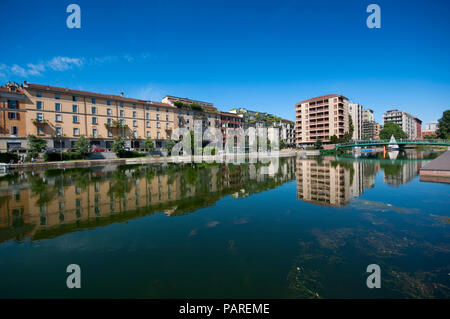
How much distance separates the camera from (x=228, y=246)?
21.1 ft

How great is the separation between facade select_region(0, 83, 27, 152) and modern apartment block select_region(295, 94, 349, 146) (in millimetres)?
93264

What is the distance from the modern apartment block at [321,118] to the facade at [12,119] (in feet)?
306

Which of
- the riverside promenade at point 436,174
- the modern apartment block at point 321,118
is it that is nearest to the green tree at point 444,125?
the modern apartment block at point 321,118

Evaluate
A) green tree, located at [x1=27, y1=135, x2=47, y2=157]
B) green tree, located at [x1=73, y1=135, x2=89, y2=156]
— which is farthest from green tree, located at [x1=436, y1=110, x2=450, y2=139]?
green tree, located at [x1=27, y1=135, x2=47, y2=157]

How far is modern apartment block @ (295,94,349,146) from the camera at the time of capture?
9012 cm

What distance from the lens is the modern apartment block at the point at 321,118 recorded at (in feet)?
296

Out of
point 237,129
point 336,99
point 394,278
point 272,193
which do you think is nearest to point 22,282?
point 394,278

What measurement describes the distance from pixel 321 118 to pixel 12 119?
99.4 meters

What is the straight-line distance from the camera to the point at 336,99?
294 ft

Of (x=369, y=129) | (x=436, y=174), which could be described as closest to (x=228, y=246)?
(x=436, y=174)

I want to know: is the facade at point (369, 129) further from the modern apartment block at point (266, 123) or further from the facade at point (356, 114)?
the modern apartment block at point (266, 123)

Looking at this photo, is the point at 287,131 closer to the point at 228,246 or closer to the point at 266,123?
the point at 266,123

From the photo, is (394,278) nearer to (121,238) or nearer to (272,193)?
(121,238)

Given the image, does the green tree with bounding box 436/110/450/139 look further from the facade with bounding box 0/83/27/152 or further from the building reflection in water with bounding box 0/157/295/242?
the facade with bounding box 0/83/27/152
